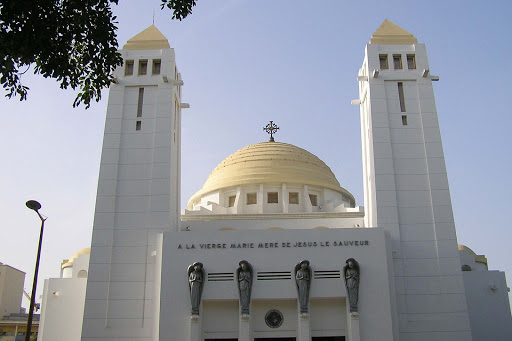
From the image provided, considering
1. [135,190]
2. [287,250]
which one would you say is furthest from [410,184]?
[135,190]

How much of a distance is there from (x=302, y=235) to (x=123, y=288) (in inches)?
341

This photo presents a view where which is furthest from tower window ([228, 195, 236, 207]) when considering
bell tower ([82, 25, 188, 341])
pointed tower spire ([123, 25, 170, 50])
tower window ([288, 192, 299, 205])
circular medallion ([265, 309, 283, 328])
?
circular medallion ([265, 309, 283, 328])

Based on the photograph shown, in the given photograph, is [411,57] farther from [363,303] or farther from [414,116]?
[363,303]

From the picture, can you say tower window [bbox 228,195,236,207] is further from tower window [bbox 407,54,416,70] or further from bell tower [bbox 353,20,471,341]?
tower window [bbox 407,54,416,70]

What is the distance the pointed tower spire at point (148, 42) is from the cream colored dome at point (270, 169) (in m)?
11.1

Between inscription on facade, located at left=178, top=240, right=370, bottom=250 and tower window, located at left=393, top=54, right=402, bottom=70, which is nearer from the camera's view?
inscription on facade, located at left=178, top=240, right=370, bottom=250

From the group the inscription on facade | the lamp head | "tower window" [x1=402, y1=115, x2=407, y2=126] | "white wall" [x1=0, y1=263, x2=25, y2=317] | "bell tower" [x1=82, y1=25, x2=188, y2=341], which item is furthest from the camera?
"white wall" [x1=0, y1=263, x2=25, y2=317]

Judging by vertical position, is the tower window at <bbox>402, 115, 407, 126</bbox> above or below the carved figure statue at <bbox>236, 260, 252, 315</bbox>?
above

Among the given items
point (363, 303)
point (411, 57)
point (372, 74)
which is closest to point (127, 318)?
point (363, 303)

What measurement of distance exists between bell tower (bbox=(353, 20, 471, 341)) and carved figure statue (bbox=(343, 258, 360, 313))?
8.15ft

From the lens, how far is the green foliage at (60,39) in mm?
11758

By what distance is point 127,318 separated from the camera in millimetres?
26531

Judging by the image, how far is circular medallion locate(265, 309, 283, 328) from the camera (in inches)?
1028

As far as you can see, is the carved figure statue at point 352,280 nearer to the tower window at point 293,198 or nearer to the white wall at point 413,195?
the white wall at point 413,195
